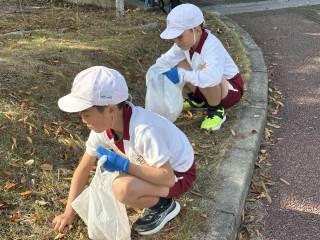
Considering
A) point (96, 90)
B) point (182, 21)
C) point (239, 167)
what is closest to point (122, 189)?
point (96, 90)

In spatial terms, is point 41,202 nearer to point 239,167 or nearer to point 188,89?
point 239,167

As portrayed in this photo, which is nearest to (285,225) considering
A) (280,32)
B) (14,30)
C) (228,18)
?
(14,30)

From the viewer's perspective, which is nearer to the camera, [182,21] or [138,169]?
[138,169]

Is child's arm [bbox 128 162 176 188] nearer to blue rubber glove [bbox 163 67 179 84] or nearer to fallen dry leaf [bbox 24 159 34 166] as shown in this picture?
fallen dry leaf [bbox 24 159 34 166]

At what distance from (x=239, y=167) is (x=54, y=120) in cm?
138

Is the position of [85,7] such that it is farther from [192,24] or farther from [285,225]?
[285,225]

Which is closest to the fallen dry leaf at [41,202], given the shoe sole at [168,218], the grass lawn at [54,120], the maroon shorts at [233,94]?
the grass lawn at [54,120]

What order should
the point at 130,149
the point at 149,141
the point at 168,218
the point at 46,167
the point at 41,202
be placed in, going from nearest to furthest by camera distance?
1. the point at 149,141
2. the point at 130,149
3. the point at 168,218
4. the point at 41,202
5. the point at 46,167

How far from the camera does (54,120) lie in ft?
12.1

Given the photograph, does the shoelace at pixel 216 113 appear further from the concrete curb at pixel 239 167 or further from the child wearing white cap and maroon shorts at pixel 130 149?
the child wearing white cap and maroon shorts at pixel 130 149

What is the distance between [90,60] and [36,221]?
2162 millimetres

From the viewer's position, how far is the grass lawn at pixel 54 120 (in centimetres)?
284

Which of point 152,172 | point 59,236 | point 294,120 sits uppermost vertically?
point 152,172

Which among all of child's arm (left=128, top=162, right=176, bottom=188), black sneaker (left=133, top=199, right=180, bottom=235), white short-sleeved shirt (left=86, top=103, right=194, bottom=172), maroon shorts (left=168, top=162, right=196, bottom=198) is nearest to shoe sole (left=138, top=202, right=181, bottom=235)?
black sneaker (left=133, top=199, right=180, bottom=235)
